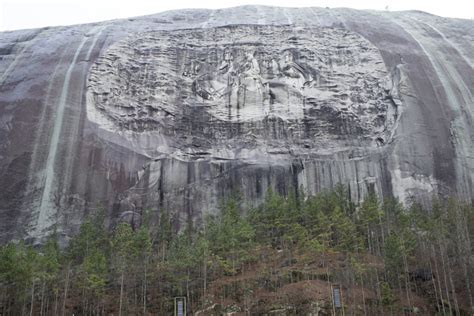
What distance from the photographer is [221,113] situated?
37844 millimetres

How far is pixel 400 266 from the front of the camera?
25797mm

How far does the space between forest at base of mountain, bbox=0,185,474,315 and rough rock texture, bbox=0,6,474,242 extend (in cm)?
368

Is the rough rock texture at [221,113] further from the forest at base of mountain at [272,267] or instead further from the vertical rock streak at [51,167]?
the forest at base of mountain at [272,267]

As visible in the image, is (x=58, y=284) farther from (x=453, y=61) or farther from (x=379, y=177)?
(x=453, y=61)

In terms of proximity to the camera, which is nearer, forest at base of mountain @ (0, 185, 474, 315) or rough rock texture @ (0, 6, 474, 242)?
forest at base of mountain @ (0, 185, 474, 315)

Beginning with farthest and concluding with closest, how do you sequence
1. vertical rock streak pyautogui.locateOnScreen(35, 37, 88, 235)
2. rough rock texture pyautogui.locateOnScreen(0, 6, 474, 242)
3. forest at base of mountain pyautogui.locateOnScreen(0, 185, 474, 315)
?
rough rock texture pyautogui.locateOnScreen(0, 6, 474, 242)
vertical rock streak pyautogui.locateOnScreen(35, 37, 88, 235)
forest at base of mountain pyautogui.locateOnScreen(0, 185, 474, 315)

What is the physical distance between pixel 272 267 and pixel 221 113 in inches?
538

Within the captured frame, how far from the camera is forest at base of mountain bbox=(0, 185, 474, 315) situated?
80.6 feet

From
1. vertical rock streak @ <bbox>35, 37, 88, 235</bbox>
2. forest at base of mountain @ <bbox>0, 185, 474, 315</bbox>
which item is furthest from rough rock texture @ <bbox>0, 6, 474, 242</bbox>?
forest at base of mountain @ <bbox>0, 185, 474, 315</bbox>

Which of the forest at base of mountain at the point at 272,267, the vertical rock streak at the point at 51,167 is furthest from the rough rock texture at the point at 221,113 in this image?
the forest at base of mountain at the point at 272,267

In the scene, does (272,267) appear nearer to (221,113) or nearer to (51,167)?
(221,113)

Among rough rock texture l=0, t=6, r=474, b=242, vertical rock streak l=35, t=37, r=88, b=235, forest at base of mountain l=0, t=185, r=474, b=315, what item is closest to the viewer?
forest at base of mountain l=0, t=185, r=474, b=315

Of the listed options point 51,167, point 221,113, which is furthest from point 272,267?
point 51,167

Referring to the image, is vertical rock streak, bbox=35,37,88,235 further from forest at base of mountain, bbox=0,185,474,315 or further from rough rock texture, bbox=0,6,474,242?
forest at base of mountain, bbox=0,185,474,315
